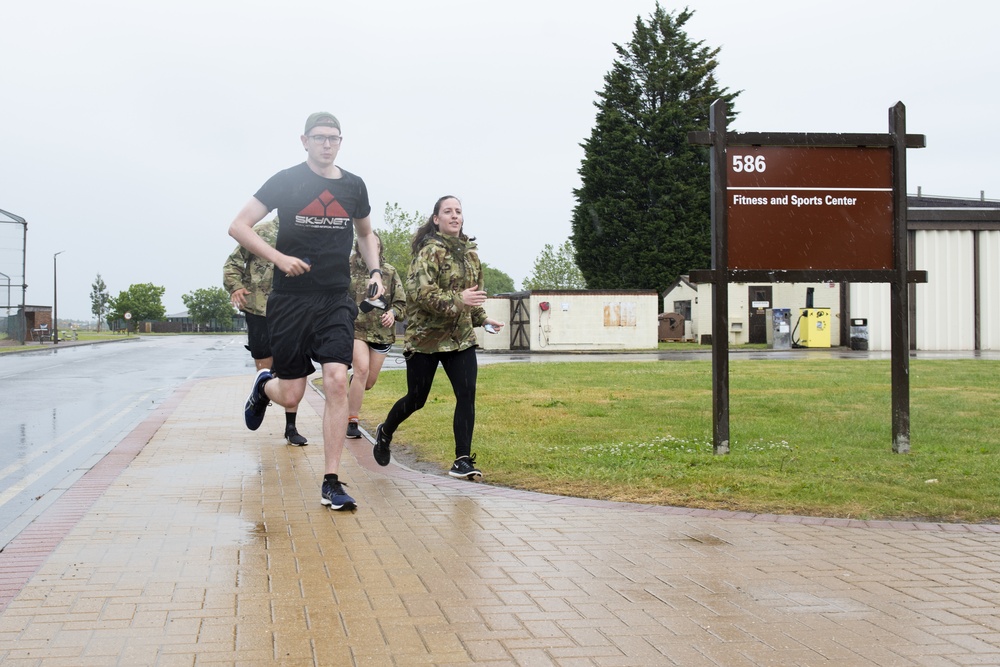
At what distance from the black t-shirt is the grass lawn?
1.88 m

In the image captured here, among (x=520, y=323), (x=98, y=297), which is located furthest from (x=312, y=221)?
(x=98, y=297)

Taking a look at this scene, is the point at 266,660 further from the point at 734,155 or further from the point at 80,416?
the point at 80,416

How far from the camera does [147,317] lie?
125 meters

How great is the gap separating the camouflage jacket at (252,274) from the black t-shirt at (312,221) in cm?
261

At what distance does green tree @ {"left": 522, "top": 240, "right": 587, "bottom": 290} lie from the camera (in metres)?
82.5

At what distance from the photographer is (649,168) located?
183 feet

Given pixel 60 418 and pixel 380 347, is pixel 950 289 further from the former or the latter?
pixel 60 418

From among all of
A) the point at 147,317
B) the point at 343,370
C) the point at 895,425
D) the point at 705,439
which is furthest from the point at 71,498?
the point at 147,317

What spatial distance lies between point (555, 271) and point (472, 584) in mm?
79172

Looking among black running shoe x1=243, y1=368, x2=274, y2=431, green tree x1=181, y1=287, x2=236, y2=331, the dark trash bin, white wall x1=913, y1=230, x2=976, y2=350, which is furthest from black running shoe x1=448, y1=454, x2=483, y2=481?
green tree x1=181, y1=287, x2=236, y2=331

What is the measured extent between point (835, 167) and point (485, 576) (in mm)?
5171

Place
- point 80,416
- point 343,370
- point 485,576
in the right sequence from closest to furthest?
1. point 485,576
2. point 343,370
3. point 80,416

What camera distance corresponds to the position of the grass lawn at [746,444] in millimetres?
6223

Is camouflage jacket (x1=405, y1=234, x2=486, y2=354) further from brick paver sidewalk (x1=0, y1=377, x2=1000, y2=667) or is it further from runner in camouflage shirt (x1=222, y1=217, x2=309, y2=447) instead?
runner in camouflage shirt (x1=222, y1=217, x2=309, y2=447)
